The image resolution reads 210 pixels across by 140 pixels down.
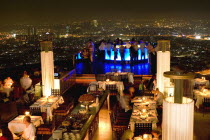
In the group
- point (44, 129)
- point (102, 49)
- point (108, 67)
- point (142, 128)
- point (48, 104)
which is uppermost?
point (102, 49)

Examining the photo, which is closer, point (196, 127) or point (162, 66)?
point (196, 127)

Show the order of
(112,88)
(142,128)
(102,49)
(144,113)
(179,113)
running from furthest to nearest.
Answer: (102,49)
(112,88)
(144,113)
(142,128)
(179,113)

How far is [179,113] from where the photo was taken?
3.82 meters

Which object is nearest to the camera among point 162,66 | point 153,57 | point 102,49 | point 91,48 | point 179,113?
point 179,113

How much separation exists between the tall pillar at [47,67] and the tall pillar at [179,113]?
6.94m

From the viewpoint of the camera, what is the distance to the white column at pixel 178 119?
3818 millimetres

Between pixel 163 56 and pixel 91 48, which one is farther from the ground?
pixel 91 48

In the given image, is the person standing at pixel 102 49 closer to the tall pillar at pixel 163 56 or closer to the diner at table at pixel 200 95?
the tall pillar at pixel 163 56

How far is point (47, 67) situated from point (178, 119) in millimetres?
7229

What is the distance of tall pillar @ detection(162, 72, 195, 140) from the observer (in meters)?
3.82

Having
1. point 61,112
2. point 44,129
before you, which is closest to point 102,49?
point 61,112

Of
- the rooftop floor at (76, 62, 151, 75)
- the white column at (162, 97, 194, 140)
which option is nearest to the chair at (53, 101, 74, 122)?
the white column at (162, 97, 194, 140)

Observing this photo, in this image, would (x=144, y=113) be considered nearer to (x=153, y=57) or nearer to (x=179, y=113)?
(x=179, y=113)

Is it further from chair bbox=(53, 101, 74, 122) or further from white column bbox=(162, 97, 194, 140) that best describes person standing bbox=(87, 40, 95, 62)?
white column bbox=(162, 97, 194, 140)
